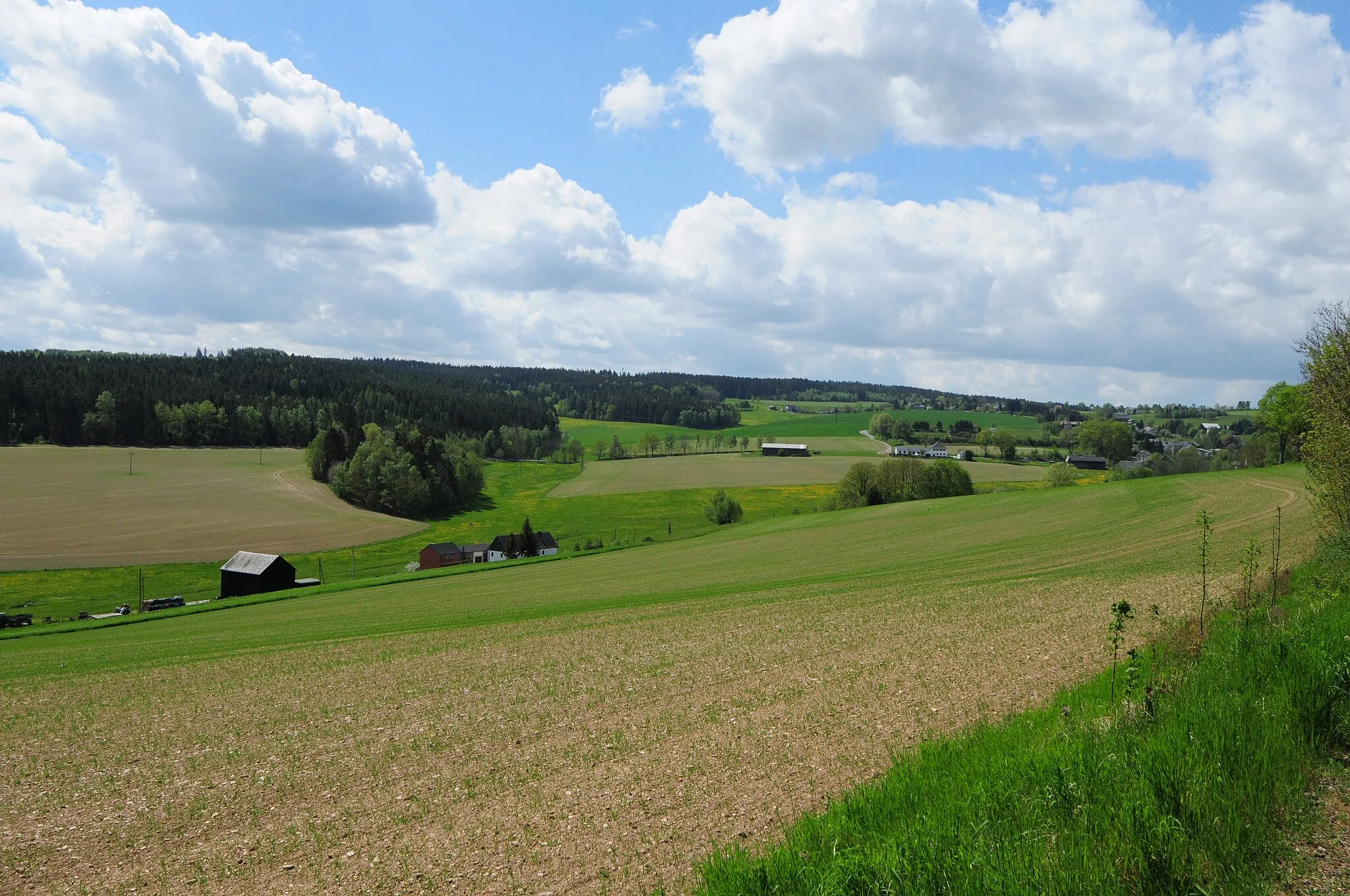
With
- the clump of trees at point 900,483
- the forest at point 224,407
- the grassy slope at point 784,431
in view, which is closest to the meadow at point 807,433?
the grassy slope at point 784,431

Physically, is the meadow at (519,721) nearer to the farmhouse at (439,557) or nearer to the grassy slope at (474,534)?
the grassy slope at (474,534)

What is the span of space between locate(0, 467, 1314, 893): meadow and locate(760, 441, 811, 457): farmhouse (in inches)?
4604

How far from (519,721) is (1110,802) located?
10.6 m

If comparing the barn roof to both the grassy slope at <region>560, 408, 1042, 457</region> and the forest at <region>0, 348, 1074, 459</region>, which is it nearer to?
the forest at <region>0, 348, 1074, 459</region>

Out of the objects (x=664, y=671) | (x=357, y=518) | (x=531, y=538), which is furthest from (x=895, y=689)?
(x=357, y=518)

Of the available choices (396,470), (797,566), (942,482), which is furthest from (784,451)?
(797,566)

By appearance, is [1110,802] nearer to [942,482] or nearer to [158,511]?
[942,482]

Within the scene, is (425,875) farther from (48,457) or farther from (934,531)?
(48,457)

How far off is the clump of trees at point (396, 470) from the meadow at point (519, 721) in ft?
228

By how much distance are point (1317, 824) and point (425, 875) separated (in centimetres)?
824

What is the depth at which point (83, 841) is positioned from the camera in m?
10.8

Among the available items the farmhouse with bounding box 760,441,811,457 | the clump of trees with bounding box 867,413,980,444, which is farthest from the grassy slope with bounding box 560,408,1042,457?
the farmhouse with bounding box 760,441,811,457

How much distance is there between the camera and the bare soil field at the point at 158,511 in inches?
2800

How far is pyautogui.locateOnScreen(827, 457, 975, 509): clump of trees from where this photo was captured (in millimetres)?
81000
